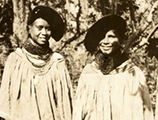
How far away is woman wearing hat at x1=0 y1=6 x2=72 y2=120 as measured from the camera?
6.03 metres

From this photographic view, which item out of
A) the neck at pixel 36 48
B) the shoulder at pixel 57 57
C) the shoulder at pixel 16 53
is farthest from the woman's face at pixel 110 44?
the shoulder at pixel 16 53

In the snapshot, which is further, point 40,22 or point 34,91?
A: point 40,22

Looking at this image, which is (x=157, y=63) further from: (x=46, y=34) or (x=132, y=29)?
(x=46, y=34)

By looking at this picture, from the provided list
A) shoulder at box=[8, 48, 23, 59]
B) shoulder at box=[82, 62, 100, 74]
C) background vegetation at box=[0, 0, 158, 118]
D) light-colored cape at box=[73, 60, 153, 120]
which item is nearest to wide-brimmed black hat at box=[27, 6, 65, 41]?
background vegetation at box=[0, 0, 158, 118]

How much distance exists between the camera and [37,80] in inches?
240

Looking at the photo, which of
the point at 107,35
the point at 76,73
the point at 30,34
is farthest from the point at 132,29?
the point at 30,34

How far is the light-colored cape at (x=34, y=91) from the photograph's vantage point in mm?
6023

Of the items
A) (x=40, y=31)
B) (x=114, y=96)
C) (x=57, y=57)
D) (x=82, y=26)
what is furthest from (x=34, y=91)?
(x=82, y=26)

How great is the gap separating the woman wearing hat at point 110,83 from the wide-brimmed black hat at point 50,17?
39 cm

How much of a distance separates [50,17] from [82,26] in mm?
464

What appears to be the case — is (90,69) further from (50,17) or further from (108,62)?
(50,17)

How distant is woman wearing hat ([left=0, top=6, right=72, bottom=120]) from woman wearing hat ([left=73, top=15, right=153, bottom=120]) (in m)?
0.22

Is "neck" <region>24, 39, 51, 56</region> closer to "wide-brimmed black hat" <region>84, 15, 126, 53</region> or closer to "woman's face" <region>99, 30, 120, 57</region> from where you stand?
"wide-brimmed black hat" <region>84, 15, 126, 53</region>

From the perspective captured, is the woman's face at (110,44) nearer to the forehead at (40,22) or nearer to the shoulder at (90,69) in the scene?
the shoulder at (90,69)
